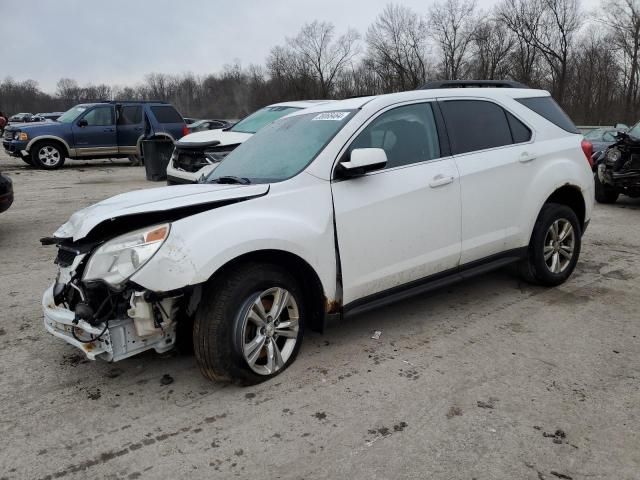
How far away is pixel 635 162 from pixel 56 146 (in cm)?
1496

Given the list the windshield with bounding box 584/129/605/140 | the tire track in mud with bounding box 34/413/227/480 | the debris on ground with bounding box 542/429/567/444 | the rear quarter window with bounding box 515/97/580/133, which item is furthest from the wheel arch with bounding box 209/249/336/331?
the windshield with bounding box 584/129/605/140

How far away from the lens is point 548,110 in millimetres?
5023

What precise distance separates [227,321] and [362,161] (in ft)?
4.41

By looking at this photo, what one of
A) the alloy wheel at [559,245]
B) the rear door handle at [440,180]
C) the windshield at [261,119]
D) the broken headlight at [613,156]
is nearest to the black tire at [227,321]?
the rear door handle at [440,180]

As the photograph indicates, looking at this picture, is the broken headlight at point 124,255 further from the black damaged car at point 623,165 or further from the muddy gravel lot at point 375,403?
the black damaged car at point 623,165

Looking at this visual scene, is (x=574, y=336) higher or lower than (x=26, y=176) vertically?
lower

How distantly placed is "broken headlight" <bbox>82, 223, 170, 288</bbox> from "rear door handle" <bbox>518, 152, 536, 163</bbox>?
3.08 meters

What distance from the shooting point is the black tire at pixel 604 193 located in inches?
404

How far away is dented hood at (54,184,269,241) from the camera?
10.2 feet

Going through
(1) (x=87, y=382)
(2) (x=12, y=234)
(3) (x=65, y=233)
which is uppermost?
(3) (x=65, y=233)

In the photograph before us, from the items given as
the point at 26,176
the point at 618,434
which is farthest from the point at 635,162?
the point at 26,176

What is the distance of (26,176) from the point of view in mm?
14594

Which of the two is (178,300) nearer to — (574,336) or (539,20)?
(574,336)

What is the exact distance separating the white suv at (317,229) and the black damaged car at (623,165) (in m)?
5.23
